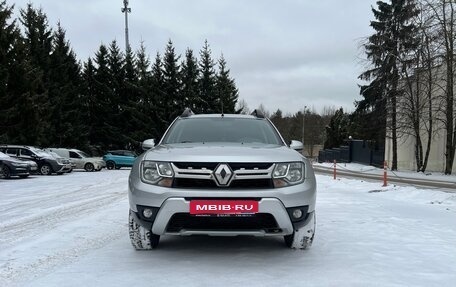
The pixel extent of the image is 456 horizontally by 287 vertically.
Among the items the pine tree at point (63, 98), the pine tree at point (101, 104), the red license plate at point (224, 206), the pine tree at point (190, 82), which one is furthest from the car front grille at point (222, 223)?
the pine tree at point (101, 104)

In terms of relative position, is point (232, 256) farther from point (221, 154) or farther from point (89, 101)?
point (89, 101)

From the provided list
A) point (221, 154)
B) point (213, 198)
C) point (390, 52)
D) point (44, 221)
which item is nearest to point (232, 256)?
point (213, 198)

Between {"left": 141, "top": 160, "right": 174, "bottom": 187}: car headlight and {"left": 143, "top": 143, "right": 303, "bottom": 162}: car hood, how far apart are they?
0.21 feet

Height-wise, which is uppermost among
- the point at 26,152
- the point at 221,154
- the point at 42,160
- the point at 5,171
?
the point at 221,154

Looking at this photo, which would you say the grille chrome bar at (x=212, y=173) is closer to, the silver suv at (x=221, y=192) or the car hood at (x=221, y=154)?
the silver suv at (x=221, y=192)

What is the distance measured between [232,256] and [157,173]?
1.32 m

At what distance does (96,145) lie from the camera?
51094mm

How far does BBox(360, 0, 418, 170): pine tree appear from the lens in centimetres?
3356

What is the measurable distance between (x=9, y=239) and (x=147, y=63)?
4882cm

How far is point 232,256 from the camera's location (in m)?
5.25

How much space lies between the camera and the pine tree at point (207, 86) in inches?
2068

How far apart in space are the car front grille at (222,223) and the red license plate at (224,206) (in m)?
0.13

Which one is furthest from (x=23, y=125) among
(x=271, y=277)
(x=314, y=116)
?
(x=314, y=116)

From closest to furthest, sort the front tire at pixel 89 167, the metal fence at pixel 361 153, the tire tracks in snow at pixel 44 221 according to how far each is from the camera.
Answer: the tire tracks in snow at pixel 44 221, the front tire at pixel 89 167, the metal fence at pixel 361 153
